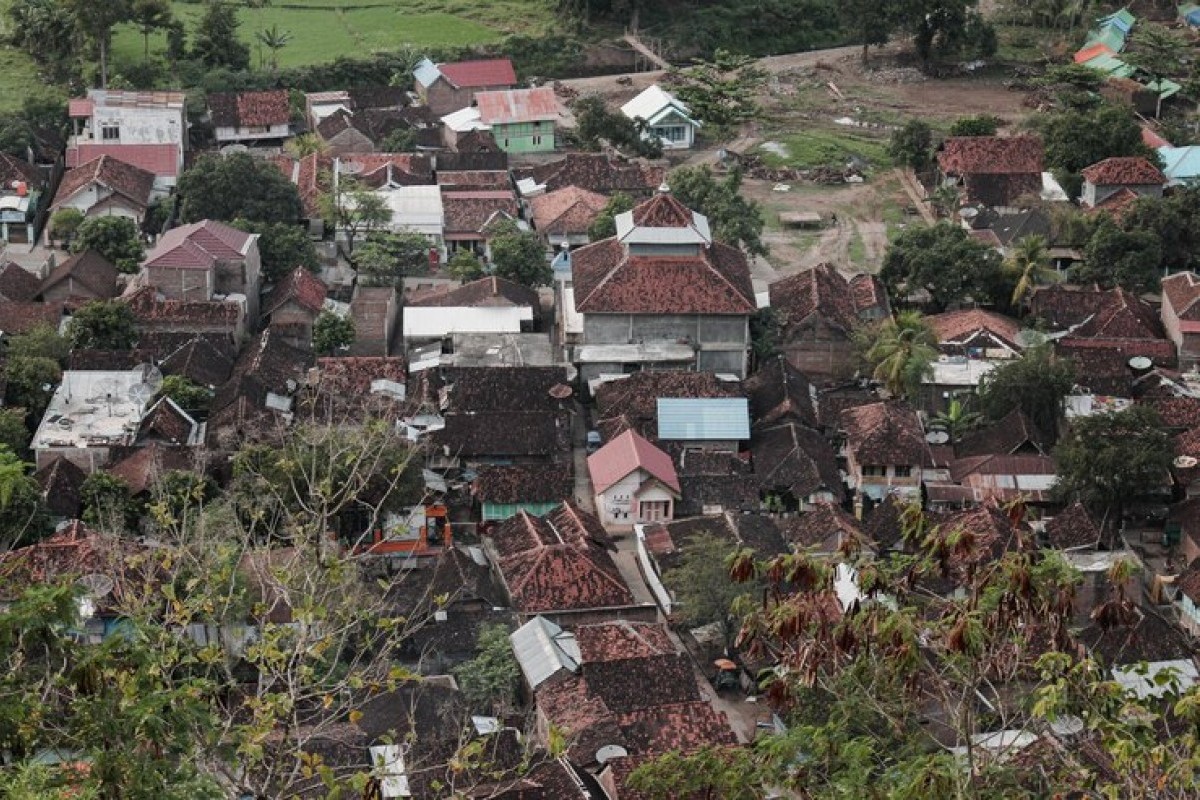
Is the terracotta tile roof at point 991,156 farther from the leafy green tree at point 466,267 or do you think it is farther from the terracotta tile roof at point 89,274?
the terracotta tile roof at point 89,274

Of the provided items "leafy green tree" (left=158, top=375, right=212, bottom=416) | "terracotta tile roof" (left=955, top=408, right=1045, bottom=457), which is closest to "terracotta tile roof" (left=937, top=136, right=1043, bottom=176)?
"terracotta tile roof" (left=955, top=408, right=1045, bottom=457)

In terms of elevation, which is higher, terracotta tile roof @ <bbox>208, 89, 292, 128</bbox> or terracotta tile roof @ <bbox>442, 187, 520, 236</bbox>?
terracotta tile roof @ <bbox>442, 187, 520, 236</bbox>

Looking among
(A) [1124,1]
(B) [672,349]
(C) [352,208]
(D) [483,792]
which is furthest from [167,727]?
(A) [1124,1]

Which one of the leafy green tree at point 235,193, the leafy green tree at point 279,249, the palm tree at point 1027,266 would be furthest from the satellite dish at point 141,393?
the palm tree at point 1027,266

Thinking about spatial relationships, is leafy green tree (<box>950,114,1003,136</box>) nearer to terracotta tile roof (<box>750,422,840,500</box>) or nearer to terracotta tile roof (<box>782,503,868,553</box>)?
terracotta tile roof (<box>750,422,840,500</box>)

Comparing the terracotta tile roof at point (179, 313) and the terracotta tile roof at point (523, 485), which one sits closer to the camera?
the terracotta tile roof at point (523, 485)
